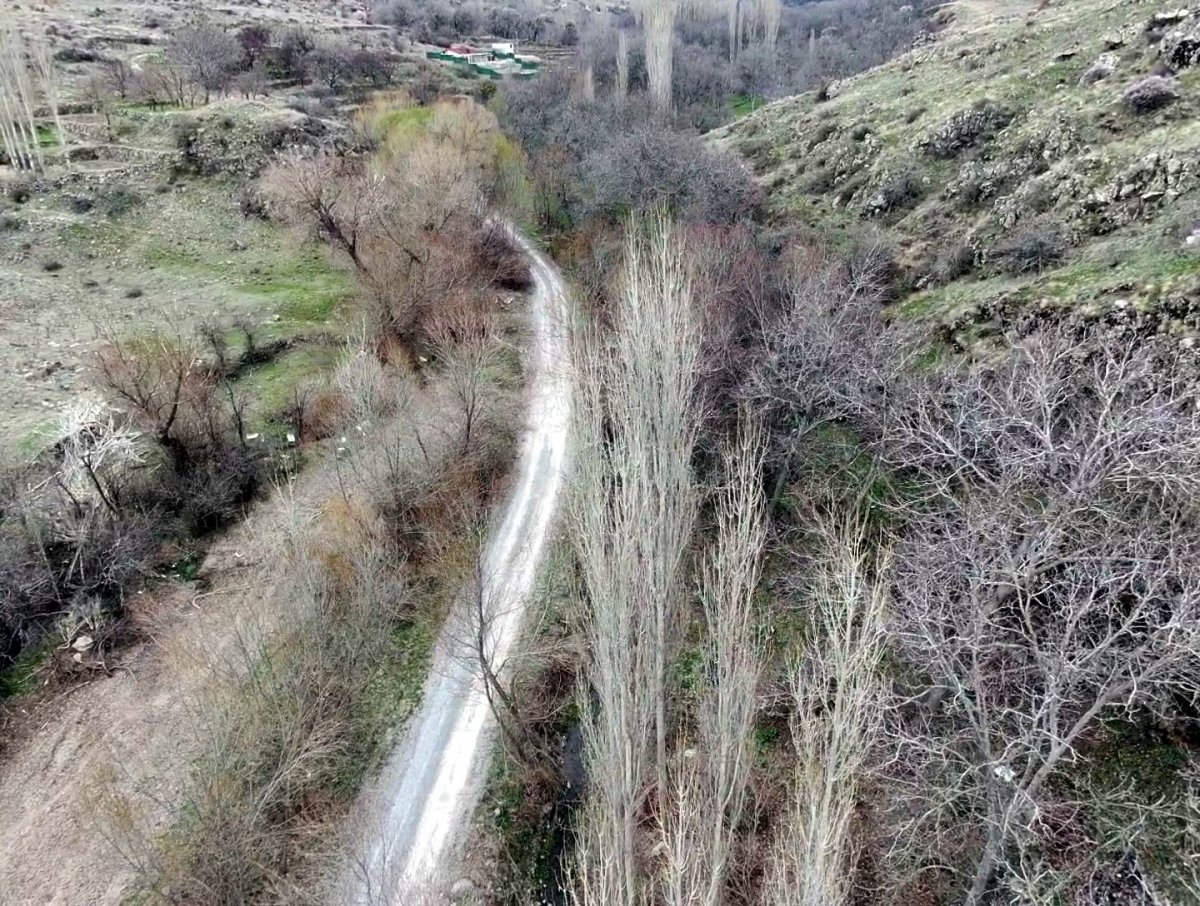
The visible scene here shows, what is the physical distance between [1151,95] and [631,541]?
25.8 metres

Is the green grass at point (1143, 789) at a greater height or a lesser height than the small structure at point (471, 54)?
lesser

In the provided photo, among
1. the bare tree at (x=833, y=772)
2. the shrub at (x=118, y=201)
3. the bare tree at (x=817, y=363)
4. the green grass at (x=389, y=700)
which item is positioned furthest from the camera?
the shrub at (x=118, y=201)

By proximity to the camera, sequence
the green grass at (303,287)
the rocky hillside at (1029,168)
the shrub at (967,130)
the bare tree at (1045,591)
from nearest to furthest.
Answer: the bare tree at (1045,591), the rocky hillside at (1029,168), the shrub at (967,130), the green grass at (303,287)

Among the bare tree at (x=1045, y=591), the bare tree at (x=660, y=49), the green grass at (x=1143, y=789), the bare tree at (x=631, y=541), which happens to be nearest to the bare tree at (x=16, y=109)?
the bare tree at (x=631, y=541)

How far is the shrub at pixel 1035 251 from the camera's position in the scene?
22.0 m

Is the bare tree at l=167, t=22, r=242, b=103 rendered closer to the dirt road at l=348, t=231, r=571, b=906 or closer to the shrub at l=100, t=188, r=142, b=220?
the shrub at l=100, t=188, r=142, b=220

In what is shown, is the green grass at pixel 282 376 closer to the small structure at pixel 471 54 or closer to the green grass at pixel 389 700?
the green grass at pixel 389 700

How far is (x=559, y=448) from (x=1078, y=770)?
19.0 m

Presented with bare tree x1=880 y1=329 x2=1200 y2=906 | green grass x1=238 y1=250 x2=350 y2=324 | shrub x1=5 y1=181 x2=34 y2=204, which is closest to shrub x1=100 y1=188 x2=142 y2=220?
shrub x1=5 y1=181 x2=34 y2=204

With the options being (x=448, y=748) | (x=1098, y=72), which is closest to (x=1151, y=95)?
(x=1098, y=72)

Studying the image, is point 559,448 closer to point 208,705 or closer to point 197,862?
point 208,705

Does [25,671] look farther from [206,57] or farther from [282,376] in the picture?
[206,57]

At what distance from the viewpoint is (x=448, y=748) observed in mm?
17016

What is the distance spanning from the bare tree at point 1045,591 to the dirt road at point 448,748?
30.4ft
